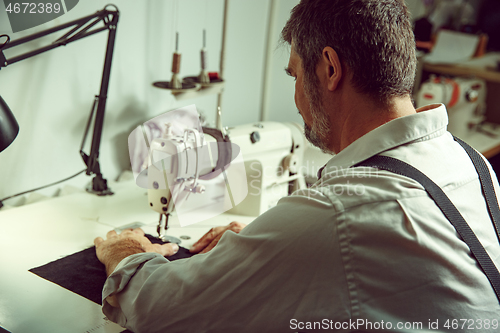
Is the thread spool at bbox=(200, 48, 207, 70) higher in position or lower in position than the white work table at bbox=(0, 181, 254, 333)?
higher

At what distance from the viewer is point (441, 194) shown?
86 cm

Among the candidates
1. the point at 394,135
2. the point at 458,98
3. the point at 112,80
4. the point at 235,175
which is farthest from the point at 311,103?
the point at 458,98

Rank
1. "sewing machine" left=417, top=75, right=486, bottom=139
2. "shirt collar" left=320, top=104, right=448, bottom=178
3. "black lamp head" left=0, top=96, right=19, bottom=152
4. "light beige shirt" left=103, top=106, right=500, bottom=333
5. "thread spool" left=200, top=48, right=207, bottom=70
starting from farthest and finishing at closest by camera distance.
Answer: "sewing machine" left=417, top=75, right=486, bottom=139, "thread spool" left=200, top=48, right=207, bottom=70, "black lamp head" left=0, top=96, right=19, bottom=152, "shirt collar" left=320, top=104, right=448, bottom=178, "light beige shirt" left=103, top=106, right=500, bottom=333

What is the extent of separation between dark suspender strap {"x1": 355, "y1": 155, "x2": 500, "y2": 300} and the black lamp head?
0.87m

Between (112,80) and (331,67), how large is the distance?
1.15 metres

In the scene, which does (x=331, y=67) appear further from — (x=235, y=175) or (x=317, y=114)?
(x=235, y=175)

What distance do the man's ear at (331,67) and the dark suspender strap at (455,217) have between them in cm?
22

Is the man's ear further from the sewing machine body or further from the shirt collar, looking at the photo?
the sewing machine body

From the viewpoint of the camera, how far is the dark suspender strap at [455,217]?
33.5 inches

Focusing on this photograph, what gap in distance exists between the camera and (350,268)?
785 millimetres

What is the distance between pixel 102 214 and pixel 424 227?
112 centimetres

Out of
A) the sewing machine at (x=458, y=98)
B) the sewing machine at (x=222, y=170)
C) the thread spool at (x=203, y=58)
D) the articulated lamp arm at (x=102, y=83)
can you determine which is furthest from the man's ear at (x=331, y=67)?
the sewing machine at (x=458, y=98)

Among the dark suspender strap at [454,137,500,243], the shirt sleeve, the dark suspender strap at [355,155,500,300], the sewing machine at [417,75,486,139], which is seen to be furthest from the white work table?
the sewing machine at [417,75,486,139]

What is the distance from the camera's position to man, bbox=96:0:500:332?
0.79 metres
